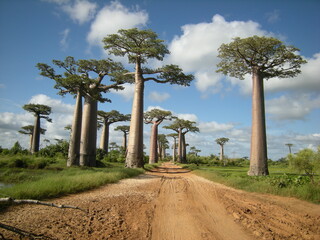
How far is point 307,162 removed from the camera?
7305mm

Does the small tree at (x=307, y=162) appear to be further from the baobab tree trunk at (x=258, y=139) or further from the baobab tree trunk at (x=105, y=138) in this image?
the baobab tree trunk at (x=105, y=138)

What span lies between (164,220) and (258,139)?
10.3 meters

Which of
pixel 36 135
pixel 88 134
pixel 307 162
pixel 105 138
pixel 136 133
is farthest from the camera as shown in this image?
pixel 105 138

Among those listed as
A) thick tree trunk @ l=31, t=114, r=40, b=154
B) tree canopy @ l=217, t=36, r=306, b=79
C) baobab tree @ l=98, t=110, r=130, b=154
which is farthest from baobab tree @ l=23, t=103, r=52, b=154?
tree canopy @ l=217, t=36, r=306, b=79

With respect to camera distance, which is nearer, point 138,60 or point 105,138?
point 138,60

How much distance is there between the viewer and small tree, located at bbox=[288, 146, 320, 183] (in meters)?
7.07

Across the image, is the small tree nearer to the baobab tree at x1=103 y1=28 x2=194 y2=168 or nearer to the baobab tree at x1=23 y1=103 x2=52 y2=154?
the baobab tree at x1=103 y1=28 x2=194 y2=168

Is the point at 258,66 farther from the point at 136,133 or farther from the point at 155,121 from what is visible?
the point at 155,121

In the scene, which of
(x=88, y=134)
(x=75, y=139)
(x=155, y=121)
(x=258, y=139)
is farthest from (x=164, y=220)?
(x=155, y=121)

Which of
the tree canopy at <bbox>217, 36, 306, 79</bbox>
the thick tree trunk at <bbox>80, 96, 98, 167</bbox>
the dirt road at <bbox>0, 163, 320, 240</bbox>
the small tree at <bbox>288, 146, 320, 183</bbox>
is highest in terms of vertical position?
the tree canopy at <bbox>217, 36, 306, 79</bbox>

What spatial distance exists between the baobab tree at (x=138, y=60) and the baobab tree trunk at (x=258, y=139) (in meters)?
6.25

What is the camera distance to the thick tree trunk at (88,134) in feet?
50.4

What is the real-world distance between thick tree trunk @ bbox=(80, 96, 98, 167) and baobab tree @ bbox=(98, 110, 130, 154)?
1436 centimetres

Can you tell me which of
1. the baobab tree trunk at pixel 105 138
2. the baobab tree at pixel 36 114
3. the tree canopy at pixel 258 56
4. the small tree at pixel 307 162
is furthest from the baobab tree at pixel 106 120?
the small tree at pixel 307 162
